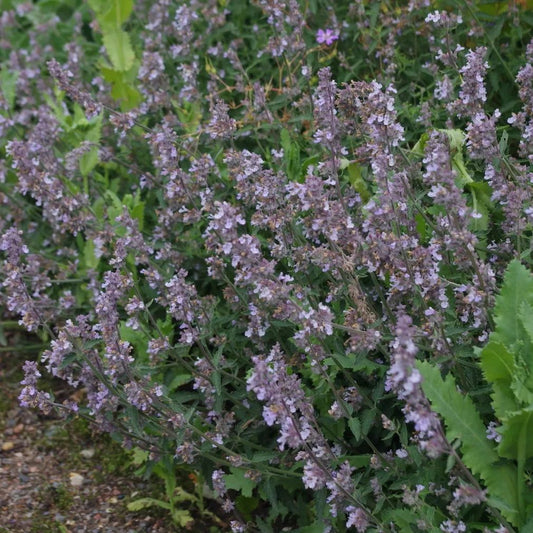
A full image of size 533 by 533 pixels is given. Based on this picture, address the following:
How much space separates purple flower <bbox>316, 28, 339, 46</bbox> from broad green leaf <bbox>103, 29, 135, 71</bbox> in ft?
4.09

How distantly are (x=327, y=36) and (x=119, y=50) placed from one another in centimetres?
139

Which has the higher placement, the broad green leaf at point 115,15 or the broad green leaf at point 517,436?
the broad green leaf at point 115,15

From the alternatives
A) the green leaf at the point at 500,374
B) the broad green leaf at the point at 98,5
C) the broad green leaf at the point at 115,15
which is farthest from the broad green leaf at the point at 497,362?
the broad green leaf at the point at 98,5

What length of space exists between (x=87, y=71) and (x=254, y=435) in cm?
310

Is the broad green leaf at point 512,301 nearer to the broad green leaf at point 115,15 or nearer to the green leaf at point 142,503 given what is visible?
the green leaf at point 142,503

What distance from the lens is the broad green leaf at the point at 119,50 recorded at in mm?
5238

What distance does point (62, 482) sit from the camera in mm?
3879

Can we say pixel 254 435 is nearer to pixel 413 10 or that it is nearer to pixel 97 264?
pixel 97 264

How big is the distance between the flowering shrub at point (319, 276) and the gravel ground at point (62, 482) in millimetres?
208

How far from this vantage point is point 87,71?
5.64 m

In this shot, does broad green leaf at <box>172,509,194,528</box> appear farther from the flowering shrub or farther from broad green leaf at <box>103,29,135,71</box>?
broad green leaf at <box>103,29,135,71</box>

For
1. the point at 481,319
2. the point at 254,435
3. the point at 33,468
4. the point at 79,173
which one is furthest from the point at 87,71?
the point at 481,319

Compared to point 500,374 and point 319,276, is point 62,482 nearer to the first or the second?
point 319,276

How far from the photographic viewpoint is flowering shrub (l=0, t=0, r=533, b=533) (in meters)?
2.70
